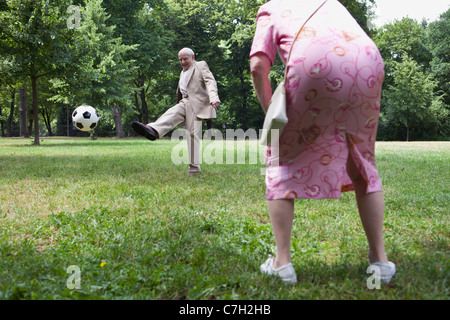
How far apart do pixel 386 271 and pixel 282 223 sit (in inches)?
25.8

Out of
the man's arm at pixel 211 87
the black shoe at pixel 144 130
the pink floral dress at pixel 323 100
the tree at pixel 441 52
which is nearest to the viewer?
the pink floral dress at pixel 323 100

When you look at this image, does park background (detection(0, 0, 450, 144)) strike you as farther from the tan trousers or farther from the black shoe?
the black shoe

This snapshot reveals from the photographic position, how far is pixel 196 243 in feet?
9.14

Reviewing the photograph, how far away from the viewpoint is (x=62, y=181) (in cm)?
549

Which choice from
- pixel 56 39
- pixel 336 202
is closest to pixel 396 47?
pixel 56 39

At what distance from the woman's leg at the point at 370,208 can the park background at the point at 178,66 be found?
50.0 ft

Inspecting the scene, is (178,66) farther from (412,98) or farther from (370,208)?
(370,208)

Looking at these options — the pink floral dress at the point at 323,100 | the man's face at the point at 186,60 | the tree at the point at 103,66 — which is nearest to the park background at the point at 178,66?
the tree at the point at 103,66

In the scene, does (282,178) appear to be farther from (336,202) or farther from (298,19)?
(336,202)

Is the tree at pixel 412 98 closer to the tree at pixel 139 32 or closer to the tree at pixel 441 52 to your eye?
the tree at pixel 441 52

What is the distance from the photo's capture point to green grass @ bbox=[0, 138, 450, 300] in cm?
202

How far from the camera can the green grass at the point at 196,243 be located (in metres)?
2.02
